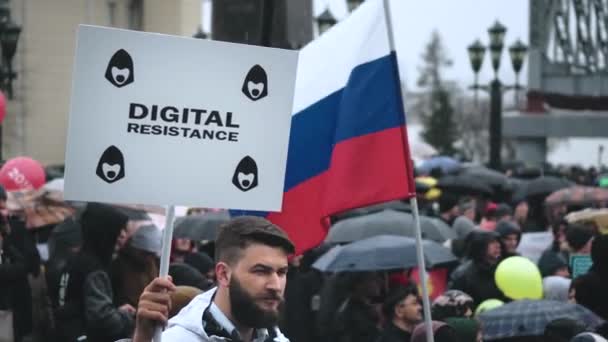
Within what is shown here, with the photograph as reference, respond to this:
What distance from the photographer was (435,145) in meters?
81.4

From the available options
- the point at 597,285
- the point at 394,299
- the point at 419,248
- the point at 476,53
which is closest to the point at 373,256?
the point at 394,299

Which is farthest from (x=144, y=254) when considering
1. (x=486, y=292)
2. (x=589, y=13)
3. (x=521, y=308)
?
(x=589, y=13)

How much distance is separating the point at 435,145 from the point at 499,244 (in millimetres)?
70884

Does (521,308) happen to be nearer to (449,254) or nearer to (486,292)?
(486,292)

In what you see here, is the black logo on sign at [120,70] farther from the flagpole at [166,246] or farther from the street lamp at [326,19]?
the street lamp at [326,19]

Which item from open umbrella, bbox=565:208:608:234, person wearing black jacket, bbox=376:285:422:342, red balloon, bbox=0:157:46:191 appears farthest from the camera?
red balloon, bbox=0:157:46:191

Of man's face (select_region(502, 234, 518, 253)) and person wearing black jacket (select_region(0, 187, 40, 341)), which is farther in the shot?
man's face (select_region(502, 234, 518, 253))

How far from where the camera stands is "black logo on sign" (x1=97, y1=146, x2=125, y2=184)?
4.79m

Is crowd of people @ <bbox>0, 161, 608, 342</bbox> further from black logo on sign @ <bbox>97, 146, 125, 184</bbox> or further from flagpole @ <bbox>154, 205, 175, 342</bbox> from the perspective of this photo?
black logo on sign @ <bbox>97, 146, 125, 184</bbox>

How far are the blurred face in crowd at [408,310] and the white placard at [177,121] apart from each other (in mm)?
3222

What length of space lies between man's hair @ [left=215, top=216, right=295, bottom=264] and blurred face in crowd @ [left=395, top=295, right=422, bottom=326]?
325 cm

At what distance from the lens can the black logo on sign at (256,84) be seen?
504cm

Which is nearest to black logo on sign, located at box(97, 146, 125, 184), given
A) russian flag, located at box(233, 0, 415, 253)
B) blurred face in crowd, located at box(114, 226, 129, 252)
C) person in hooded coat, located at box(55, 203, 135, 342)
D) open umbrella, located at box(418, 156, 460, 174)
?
russian flag, located at box(233, 0, 415, 253)

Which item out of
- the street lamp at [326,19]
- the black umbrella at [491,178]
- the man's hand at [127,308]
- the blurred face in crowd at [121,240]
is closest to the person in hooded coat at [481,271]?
the blurred face in crowd at [121,240]
